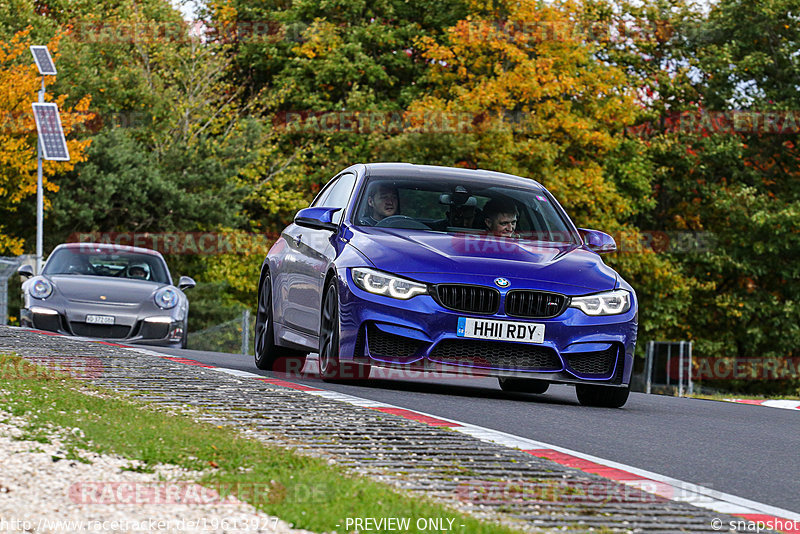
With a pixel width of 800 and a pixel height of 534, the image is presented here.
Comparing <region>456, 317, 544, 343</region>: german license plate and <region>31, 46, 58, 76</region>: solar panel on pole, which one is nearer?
<region>456, 317, 544, 343</region>: german license plate

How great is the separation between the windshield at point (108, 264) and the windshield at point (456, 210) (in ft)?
30.1

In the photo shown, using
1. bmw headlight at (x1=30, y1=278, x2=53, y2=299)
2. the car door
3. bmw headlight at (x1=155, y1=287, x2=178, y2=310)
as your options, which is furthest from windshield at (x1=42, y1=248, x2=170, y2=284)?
the car door

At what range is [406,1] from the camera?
48.3 meters

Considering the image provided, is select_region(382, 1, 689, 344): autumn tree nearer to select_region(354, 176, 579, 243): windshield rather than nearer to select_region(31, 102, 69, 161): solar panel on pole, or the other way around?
select_region(31, 102, 69, 161): solar panel on pole

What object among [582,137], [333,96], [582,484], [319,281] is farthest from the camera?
[333,96]

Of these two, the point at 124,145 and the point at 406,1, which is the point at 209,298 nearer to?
the point at 124,145

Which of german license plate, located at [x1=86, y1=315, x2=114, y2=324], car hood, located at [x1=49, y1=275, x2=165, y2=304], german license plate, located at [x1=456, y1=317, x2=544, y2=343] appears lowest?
german license plate, located at [x1=86, y1=315, x2=114, y2=324]

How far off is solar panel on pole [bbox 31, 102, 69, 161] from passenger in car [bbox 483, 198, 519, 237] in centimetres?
2853

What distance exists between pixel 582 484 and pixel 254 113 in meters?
47.0

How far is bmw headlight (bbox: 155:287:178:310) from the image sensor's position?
18.9 metres

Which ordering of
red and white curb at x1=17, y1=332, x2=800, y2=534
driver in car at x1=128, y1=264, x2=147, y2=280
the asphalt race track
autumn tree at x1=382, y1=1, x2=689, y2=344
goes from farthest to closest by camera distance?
autumn tree at x1=382, y1=1, x2=689, y2=344, driver in car at x1=128, y1=264, x2=147, y2=280, the asphalt race track, red and white curb at x1=17, y1=332, x2=800, y2=534

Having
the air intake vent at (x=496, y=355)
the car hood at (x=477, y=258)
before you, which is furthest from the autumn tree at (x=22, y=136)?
the air intake vent at (x=496, y=355)

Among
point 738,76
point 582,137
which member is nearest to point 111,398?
point 582,137

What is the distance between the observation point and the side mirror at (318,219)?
1084cm
